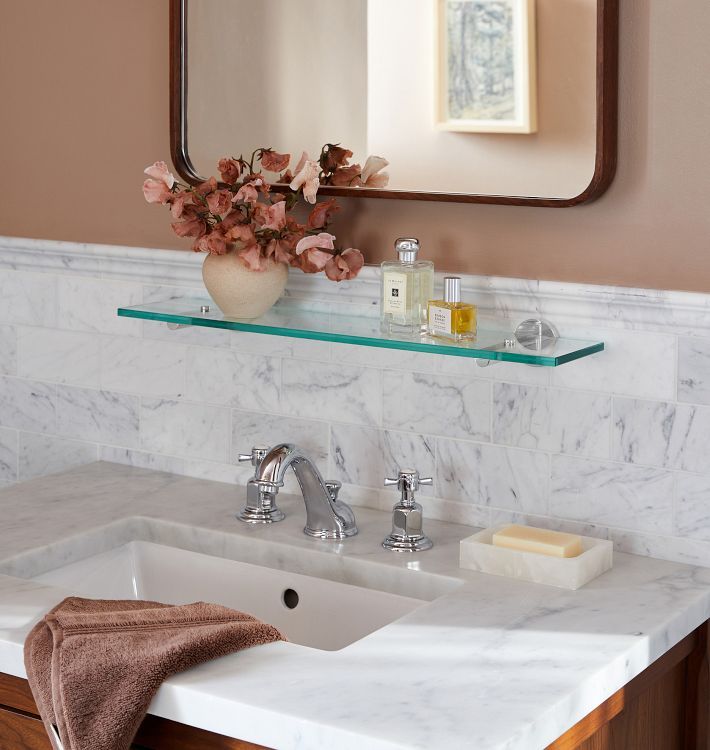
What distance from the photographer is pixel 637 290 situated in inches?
66.6

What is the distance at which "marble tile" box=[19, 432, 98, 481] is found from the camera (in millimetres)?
2281

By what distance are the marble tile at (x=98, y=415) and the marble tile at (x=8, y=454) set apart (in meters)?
0.12

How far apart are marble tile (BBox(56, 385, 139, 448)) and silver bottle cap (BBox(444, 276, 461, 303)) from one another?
0.74 meters

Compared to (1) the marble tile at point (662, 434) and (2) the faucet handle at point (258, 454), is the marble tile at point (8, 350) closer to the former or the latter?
(2) the faucet handle at point (258, 454)

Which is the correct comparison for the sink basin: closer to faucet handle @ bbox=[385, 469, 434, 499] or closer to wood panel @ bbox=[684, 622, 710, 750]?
faucet handle @ bbox=[385, 469, 434, 499]

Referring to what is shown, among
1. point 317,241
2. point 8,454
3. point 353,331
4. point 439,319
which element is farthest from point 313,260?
point 8,454

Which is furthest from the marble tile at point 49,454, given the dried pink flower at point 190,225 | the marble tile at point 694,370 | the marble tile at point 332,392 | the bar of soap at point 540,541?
the marble tile at point 694,370

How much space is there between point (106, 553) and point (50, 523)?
10cm

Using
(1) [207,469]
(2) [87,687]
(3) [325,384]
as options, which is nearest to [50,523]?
(1) [207,469]

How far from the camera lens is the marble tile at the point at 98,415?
2219 millimetres

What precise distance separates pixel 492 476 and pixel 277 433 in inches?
15.7

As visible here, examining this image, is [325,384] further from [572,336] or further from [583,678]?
[583,678]

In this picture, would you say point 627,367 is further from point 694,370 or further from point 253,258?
point 253,258

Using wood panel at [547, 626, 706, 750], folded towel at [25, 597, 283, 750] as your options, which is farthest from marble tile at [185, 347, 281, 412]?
wood panel at [547, 626, 706, 750]
